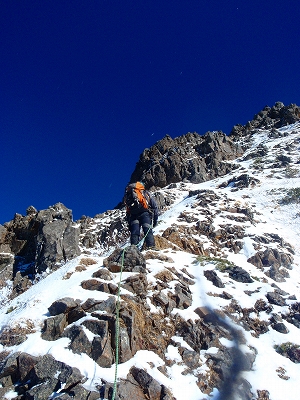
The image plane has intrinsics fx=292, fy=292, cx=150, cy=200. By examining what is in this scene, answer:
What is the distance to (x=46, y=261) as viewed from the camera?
17828 mm

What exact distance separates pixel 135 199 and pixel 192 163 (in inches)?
1271

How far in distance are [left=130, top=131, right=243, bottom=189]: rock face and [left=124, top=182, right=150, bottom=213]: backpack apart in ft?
93.0

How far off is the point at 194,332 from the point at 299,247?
11.4m

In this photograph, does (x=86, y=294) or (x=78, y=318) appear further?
(x=86, y=294)

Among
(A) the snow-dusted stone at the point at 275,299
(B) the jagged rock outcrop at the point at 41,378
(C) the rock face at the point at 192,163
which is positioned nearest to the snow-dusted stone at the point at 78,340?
(B) the jagged rock outcrop at the point at 41,378

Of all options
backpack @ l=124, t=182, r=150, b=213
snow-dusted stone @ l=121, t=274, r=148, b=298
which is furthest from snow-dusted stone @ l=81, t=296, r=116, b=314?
backpack @ l=124, t=182, r=150, b=213

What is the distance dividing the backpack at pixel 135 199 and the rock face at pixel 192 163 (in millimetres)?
28351

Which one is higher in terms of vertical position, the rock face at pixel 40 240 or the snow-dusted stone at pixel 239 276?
the rock face at pixel 40 240

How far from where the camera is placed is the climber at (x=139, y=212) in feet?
34.2

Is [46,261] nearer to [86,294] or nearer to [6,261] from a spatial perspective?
[6,261]

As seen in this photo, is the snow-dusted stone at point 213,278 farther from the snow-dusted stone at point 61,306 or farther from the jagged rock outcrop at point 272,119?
the jagged rock outcrop at point 272,119

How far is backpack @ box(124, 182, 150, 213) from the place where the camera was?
10.4 m

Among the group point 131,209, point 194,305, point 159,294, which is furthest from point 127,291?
point 131,209

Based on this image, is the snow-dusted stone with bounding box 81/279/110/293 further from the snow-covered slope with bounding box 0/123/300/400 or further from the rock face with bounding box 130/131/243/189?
the rock face with bounding box 130/131/243/189
